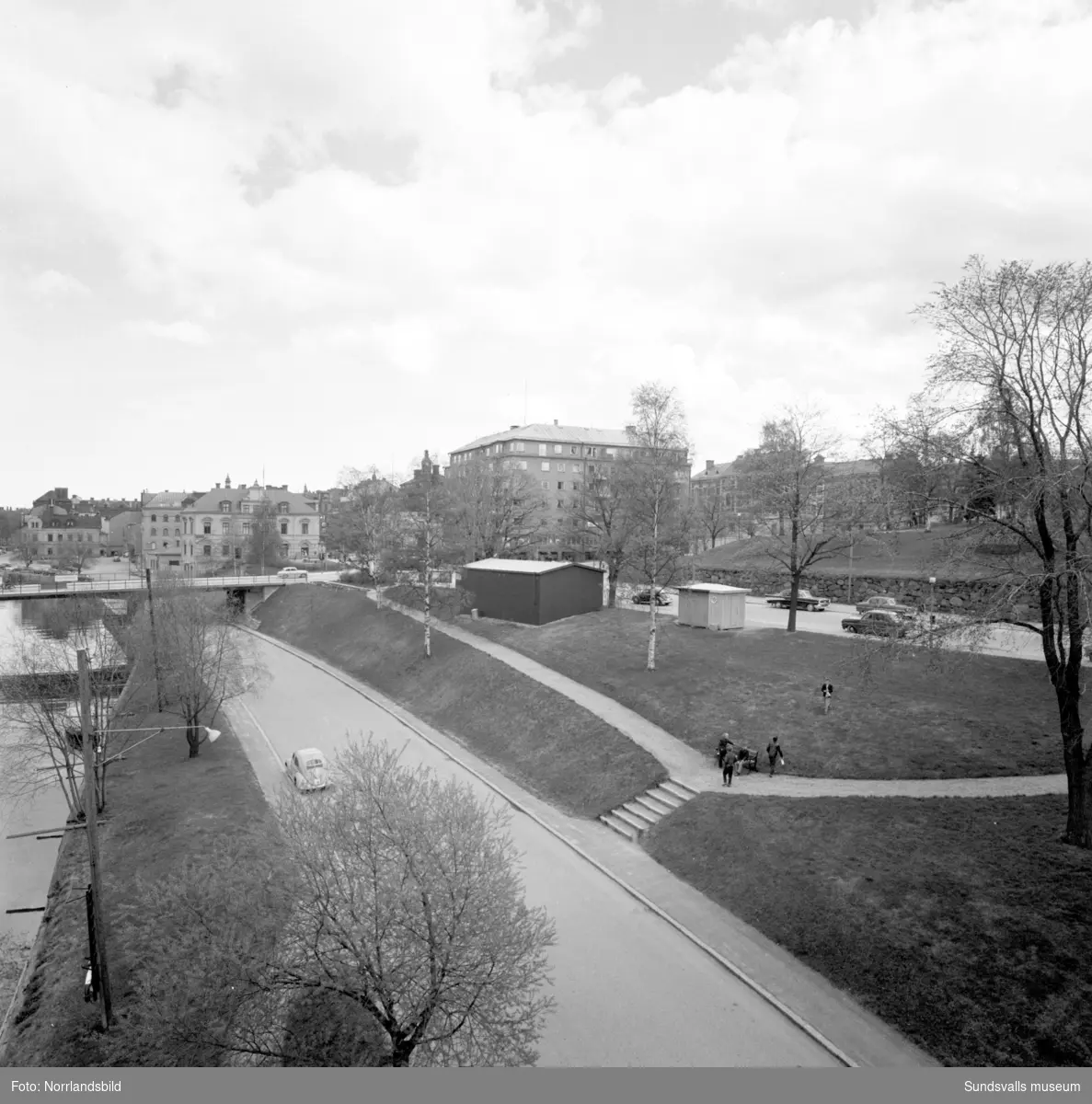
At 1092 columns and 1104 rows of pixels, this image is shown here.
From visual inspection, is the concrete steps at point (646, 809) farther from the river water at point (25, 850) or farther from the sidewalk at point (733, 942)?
the river water at point (25, 850)

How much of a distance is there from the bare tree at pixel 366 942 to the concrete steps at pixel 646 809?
1070 cm

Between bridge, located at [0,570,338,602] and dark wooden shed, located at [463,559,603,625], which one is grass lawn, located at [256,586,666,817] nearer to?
dark wooden shed, located at [463,559,603,625]

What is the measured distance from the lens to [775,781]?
72.8 feet

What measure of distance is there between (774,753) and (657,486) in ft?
44.4

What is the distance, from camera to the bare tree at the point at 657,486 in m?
32.5

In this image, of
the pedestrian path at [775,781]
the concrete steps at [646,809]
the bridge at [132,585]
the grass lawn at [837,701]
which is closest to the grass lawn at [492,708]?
the concrete steps at [646,809]

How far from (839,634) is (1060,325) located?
23157 millimetres

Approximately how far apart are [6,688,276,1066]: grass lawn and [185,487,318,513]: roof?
7791cm

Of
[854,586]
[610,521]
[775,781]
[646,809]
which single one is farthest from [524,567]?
[775,781]

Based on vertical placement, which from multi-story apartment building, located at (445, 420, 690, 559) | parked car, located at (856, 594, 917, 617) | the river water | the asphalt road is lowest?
the river water

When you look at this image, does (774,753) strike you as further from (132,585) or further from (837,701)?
(132,585)

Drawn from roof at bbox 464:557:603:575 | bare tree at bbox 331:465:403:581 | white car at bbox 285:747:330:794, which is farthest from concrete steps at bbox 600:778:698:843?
bare tree at bbox 331:465:403:581

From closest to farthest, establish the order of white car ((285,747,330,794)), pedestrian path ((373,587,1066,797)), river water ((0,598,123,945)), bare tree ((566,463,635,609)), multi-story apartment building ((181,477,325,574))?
pedestrian path ((373,587,1066,797)) → river water ((0,598,123,945)) → white car ((285,747,330,794)) → bare tree ((566,463,635,609)) → multi-story apartment building ((181,477,325,574))

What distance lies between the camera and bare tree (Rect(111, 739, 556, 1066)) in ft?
33.1
